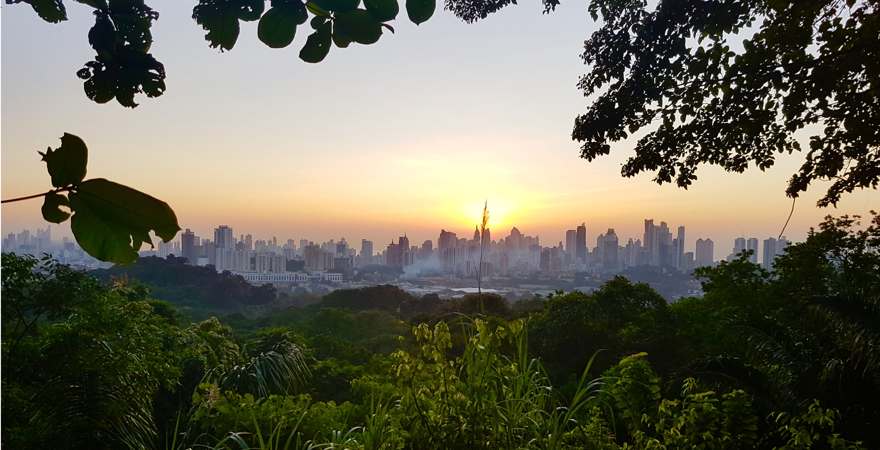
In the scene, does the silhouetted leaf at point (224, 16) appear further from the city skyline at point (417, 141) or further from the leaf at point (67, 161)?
the city skyline at point (417, 141)

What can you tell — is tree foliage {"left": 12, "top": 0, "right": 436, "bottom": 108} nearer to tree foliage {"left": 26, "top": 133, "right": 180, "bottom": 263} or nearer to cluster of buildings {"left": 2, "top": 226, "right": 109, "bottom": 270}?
tree foliage {"left": 26, "top": 133, "right": 180, "bottom": 263}

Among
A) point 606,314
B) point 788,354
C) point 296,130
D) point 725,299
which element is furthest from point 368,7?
point 606,314

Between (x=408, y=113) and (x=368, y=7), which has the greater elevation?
(x=408, y=113)

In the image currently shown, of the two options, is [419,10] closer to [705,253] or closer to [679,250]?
[679,250]

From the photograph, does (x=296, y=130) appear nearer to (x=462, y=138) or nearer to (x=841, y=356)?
(x=462, y=138)

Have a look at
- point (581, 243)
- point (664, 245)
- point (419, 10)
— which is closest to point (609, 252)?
point (581, 243)

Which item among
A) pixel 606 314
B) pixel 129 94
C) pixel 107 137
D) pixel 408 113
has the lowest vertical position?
pixel 606 314
